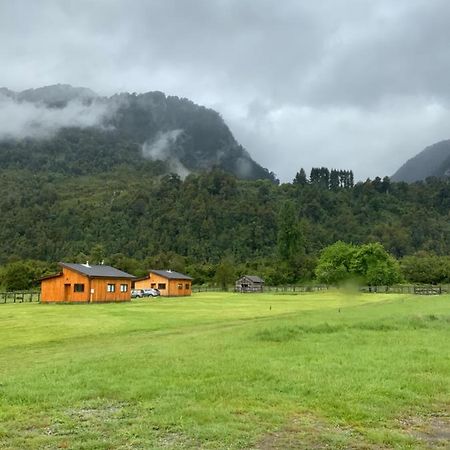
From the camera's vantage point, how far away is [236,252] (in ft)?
486

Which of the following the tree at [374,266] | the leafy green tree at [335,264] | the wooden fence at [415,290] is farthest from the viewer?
the leafy green tree at [335,264]

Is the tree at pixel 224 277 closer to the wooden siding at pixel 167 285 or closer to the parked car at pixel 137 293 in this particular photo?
the wooden siding at pixel 167 285

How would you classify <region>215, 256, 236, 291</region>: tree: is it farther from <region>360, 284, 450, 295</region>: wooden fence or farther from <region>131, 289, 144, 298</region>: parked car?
<region>360, 284, 450, 295</region>: wooden fence

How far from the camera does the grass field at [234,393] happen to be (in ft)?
27.9

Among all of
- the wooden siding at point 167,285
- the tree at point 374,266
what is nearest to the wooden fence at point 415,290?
the tree at point 374,266

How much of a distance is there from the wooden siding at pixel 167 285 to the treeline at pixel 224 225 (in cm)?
3008

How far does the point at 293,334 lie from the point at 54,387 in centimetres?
1122

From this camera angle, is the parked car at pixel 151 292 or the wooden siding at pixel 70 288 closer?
the wooden siding at pixel 70 288

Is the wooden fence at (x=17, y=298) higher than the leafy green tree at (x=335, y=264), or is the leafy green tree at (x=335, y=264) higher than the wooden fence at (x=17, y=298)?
the leafy green tree at (x=335, y=264)

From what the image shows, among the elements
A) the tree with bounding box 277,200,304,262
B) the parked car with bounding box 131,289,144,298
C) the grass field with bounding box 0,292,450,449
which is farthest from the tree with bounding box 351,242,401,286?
the grass field with bounding box 0,292,450,449

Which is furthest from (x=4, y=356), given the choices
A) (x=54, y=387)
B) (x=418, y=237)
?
(x=418, y=237)

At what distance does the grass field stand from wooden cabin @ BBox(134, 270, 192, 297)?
56.1 metres

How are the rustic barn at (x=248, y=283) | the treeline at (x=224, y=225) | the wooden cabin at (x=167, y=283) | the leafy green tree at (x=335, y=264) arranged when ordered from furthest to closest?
the treeline at (x=224, y=225) → the rustic barn at (x=248, y=283) → the leafy green tree at (x=335, y=264) → the wooden cabin at (x=167, y=283)

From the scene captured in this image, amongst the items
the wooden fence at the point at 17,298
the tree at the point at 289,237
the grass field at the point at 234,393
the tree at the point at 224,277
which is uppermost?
the tree at the point at 289,237
